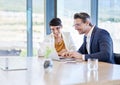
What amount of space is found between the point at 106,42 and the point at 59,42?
35.1 inches


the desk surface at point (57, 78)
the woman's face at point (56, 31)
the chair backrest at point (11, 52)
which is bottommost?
the chair backrest at point (11, 52)

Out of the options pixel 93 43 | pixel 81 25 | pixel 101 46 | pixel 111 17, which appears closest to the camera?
pixel 101 46

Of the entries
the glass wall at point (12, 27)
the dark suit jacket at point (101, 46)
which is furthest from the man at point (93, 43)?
the glass wall at point (12, 27)

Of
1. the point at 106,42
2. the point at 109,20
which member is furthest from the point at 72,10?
the point at 106,42

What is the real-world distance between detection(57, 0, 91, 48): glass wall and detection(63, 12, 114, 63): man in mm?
2519

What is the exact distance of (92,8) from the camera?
5691mm

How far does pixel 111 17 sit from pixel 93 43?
2.50m

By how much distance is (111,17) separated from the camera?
5.52 metres

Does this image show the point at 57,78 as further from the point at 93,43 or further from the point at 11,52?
the point at 11,52

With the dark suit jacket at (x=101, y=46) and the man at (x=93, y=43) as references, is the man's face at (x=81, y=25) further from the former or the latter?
the dark suit jacket at (x=101, y=46)

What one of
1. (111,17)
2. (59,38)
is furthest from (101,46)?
(111,17)

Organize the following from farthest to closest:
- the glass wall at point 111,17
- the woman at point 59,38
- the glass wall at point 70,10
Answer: the glass wall at point 70,10 < the glass wall at point 111,17 < the woman at point 59,38

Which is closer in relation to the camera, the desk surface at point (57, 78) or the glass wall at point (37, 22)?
the desk surface at point (57, 78)

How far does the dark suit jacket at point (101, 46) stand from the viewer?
2891mm
